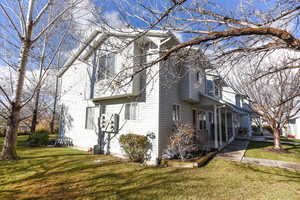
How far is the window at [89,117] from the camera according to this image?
10578 mm

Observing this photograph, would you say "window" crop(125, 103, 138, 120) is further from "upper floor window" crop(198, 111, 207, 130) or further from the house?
the house

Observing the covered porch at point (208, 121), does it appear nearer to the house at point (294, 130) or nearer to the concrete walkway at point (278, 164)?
the concrete walkway at point (278, 164)

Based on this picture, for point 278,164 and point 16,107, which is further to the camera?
point 16,107

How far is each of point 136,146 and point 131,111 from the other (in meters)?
2.11

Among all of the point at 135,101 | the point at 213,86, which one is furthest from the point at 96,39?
the point at 213,86

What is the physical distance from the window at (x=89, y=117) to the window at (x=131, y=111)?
130 inches

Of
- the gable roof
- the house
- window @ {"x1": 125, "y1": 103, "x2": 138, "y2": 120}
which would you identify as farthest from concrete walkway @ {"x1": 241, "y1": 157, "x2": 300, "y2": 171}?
the house

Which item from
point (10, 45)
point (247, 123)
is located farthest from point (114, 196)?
point (247, 123)

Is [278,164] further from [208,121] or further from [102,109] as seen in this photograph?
[102,109]

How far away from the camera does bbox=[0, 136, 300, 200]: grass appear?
13.7 feet

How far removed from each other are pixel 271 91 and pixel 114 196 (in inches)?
512

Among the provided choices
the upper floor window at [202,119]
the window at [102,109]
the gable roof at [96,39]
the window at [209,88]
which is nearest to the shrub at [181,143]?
the gable roof at [96,39]

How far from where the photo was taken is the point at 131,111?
28.0 feet

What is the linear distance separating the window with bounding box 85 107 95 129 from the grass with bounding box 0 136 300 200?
376cm
